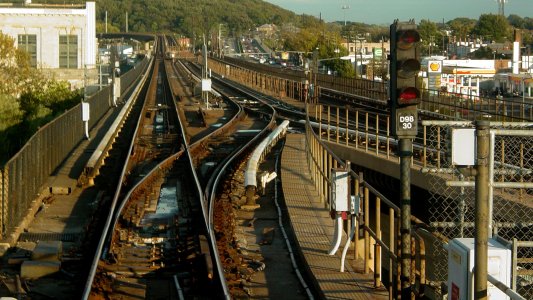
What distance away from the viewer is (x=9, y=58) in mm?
41750

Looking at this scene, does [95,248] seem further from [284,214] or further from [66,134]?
[66,134]

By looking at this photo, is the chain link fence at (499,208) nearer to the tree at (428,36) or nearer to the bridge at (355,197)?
the bridge at (355,197)

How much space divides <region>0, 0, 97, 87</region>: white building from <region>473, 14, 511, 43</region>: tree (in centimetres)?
7157

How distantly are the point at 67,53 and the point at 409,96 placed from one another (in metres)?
56.8

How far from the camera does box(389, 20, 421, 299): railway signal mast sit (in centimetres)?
902

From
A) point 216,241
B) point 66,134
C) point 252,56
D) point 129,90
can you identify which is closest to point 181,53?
point 252,56

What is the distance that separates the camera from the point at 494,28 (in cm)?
12500

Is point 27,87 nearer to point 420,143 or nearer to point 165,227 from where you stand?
point 420,143

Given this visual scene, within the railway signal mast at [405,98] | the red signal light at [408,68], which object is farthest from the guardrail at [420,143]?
the red signal light at [408,68]

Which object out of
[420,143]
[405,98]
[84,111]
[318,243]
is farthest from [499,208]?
[84,111]

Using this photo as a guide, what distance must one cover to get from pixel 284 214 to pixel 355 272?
15.7 ft

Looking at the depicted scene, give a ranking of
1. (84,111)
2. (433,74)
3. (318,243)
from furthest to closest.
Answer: (433,74) < (84,111) < (318,243)

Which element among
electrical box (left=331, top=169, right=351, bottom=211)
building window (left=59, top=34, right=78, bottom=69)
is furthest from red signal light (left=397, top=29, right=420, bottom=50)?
building window (left=59, top=34, right=78, bottom=69)

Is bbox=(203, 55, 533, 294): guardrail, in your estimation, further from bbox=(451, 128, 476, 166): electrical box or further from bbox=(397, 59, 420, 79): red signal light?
bbox=(451, 128, 476, 166): electrical box
